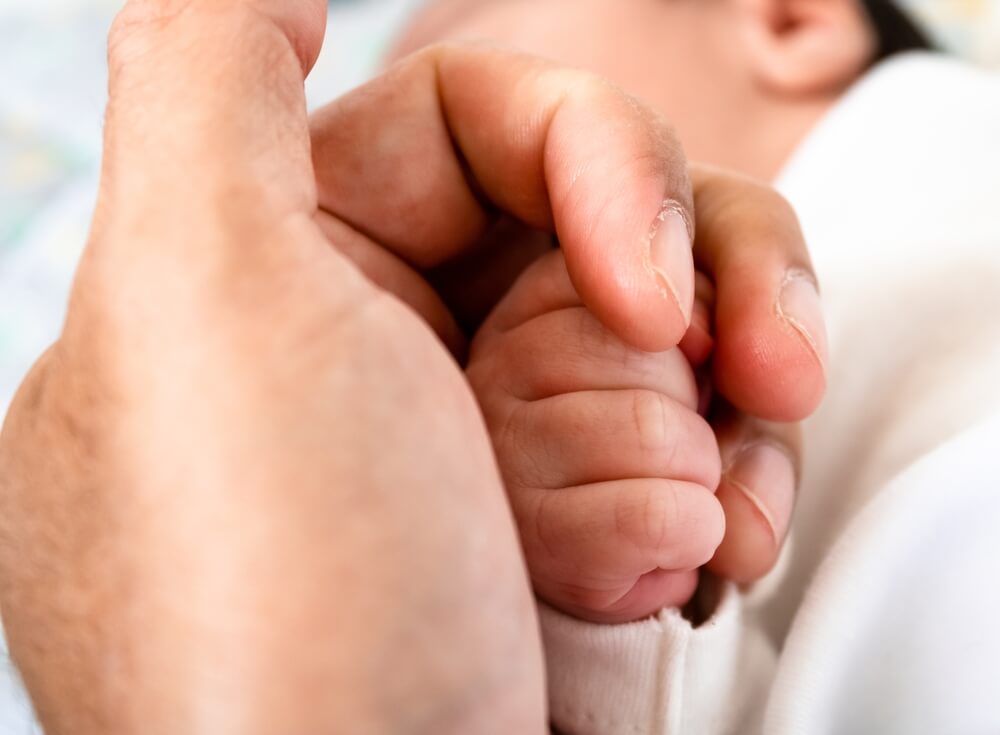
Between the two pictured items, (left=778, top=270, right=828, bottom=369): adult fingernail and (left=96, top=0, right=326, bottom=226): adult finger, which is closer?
(left=96, top=0, right=326, bottom=226): adult finger

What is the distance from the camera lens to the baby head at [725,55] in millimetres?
1131

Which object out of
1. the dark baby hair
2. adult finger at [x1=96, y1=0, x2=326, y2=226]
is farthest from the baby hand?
the dark baby hair

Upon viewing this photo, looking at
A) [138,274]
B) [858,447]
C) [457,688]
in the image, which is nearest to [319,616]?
[457,688]

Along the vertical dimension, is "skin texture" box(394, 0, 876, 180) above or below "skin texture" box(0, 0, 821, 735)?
below

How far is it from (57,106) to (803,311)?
4.72ft

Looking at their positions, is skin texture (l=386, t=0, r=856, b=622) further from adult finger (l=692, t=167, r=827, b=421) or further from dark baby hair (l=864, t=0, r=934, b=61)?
dark baby hair (l=864, t=0, r=934, b=61)

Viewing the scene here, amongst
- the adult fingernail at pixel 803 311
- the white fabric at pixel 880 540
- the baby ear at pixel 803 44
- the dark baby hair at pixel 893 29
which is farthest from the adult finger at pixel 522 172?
the dark baby hair at pixel 893 29

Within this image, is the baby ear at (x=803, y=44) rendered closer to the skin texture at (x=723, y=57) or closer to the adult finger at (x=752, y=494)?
the skin texture at (x=723, y=57)

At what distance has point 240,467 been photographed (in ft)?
1.10

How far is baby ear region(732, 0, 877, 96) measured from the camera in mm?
1133

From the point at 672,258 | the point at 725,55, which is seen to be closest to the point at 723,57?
the point at 725,55

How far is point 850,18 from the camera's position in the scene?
4.01 ft

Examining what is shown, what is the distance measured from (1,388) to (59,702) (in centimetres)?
85

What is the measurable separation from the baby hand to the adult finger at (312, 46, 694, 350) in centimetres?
5
